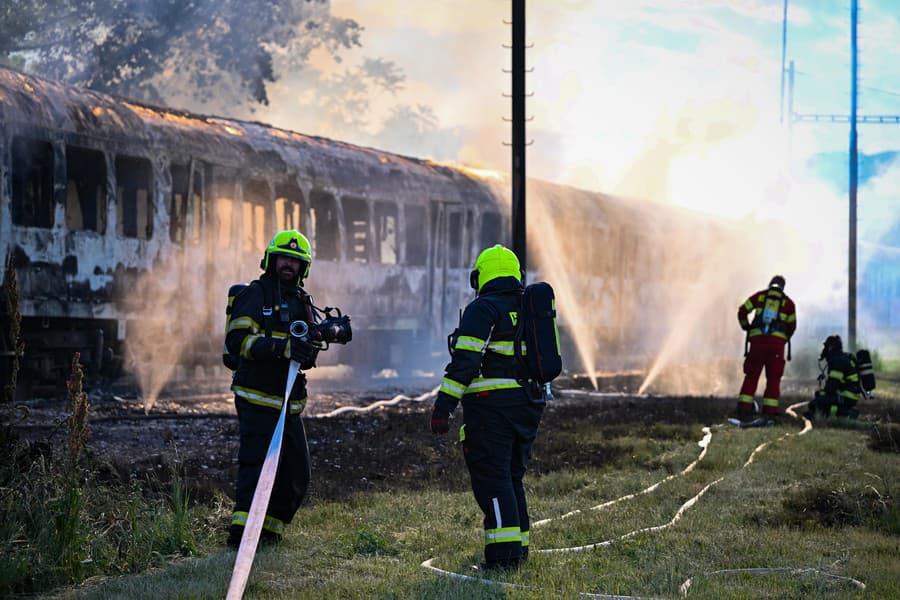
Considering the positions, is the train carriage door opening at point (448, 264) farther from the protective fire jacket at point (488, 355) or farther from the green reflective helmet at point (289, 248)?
the protective fire jacket at point (488, 355)

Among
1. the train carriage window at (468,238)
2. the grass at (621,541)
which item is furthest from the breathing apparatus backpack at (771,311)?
the train carriage window at (468,238)

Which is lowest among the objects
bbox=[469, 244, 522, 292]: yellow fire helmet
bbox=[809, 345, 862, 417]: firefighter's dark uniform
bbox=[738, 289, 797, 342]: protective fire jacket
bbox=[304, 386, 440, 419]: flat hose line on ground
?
bbox=[304, 386, 440, 419]: flat hose line on ground

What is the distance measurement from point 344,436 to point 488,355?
5633 mm

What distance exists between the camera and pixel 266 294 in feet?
19.8

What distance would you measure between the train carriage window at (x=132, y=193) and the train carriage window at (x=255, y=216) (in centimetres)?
160

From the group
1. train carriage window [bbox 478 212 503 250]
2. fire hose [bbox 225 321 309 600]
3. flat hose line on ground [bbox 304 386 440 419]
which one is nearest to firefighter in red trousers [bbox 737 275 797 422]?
flat hose line on ground [bbox 304 386 440 419]

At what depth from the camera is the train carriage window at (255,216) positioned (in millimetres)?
16484

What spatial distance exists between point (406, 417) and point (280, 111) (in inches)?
1318

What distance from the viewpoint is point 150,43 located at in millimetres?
28609

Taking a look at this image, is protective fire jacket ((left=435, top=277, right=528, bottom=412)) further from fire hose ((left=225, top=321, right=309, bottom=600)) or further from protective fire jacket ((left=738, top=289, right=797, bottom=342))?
protective fire jacket ((left=738, top=289, right=797, bottom=342))

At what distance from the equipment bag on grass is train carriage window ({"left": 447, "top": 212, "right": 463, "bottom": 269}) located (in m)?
15.3

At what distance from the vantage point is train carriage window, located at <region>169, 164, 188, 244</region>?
1491cm

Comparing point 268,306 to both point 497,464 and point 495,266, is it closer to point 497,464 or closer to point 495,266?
point 495,266

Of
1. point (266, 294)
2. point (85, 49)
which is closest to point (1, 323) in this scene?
point (266, 294)
